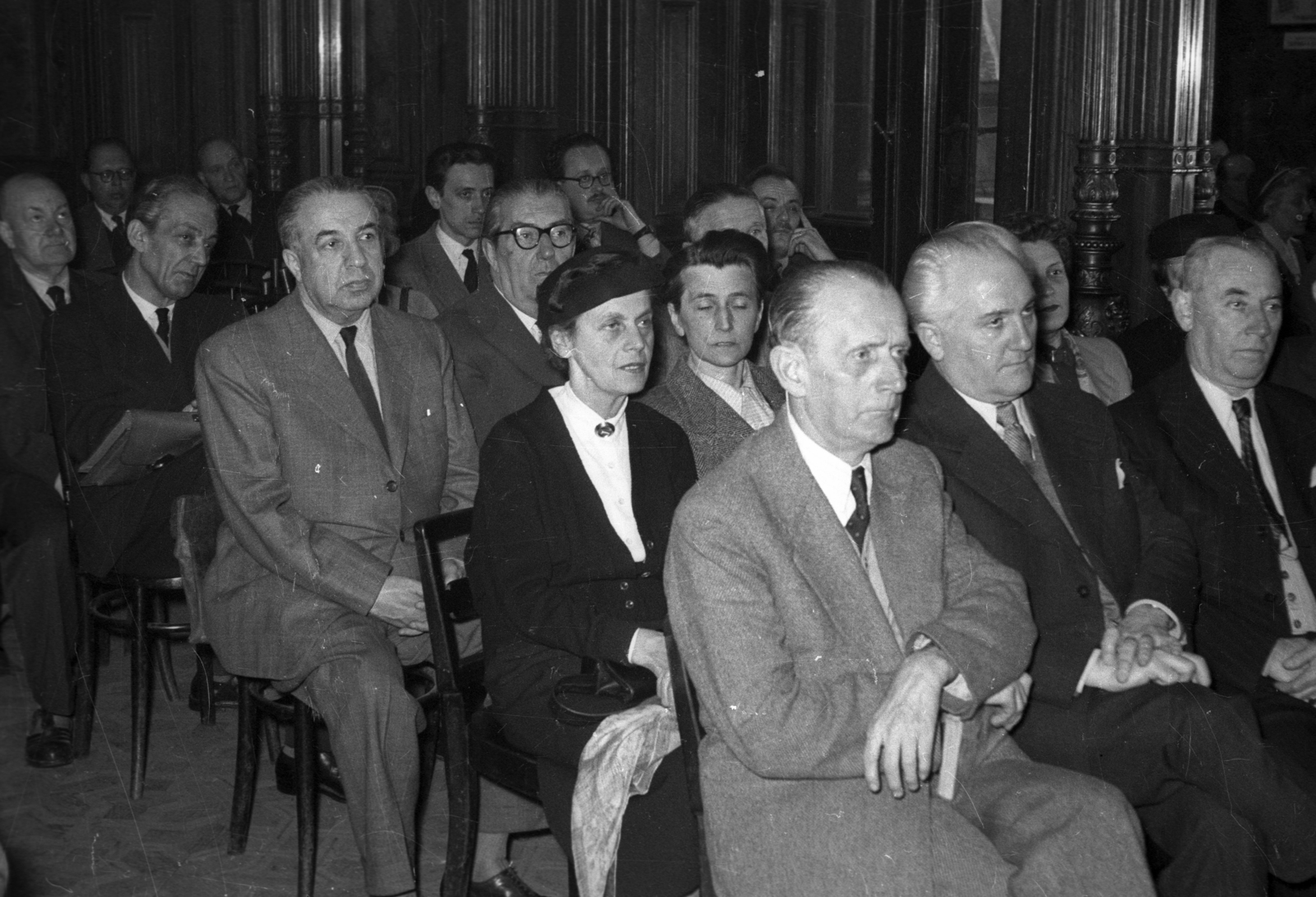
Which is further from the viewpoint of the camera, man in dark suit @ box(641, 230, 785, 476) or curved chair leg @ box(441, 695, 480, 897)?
man in dark suit @ box(641, 230, 785, 476)

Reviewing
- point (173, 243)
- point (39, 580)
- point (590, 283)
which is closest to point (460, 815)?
point (39, 580)

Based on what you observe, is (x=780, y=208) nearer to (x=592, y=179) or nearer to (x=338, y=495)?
(x=592, y=179)

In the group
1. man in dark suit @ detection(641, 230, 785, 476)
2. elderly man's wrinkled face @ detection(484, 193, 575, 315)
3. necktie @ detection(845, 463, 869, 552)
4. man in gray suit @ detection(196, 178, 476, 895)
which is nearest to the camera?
necktie @ detection(845, 463, 869, 552)

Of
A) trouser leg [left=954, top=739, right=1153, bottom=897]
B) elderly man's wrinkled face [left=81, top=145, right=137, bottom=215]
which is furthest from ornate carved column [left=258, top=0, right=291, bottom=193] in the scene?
trouser leg [left=954, top=739, right=1153, bottom=897]

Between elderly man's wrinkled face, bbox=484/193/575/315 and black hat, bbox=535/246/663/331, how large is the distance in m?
0.94

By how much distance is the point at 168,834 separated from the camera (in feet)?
11.0

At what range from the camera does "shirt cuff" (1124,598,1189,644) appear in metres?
2.59

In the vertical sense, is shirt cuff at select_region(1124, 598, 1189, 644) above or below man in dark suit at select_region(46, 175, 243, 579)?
below

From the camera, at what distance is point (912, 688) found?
2.04 metres

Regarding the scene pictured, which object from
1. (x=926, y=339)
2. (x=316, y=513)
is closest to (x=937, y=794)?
(x=926, y=339)

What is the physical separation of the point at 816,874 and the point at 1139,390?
1.67 meters

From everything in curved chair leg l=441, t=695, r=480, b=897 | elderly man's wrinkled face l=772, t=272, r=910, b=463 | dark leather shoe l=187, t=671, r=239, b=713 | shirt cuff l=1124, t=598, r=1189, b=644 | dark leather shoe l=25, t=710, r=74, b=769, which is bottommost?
dark leather shoe l=187, t=671, r=239, b=713

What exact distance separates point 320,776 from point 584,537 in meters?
0.99

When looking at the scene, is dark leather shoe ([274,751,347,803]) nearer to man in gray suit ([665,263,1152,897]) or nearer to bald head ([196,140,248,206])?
man in gray suit ([665,263,1152,897])
